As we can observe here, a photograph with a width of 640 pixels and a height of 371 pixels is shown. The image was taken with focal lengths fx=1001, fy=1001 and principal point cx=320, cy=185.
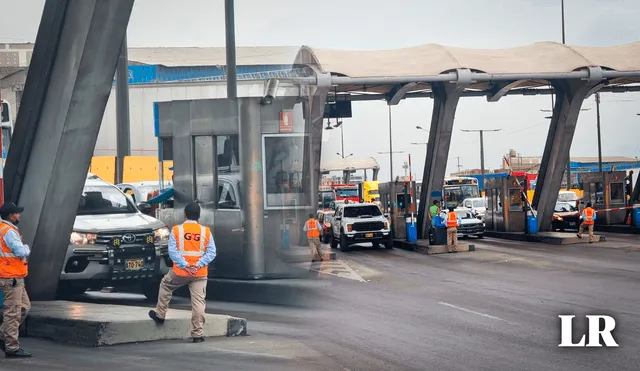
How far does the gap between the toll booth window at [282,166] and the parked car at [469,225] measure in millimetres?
24758

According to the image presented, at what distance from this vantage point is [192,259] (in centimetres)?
1229

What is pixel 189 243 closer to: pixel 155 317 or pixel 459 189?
pixel 155 317

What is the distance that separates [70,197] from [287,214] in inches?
222

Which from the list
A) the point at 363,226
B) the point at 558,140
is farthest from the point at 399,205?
the point at 558,140

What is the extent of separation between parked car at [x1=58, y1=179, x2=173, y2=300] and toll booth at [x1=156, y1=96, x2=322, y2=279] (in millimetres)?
1985

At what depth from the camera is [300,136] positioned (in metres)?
19.3

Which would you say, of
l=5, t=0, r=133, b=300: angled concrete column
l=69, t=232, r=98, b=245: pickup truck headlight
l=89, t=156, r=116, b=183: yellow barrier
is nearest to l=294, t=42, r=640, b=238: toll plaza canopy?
l=89, t=156, r=116, b=183: yellow barrier

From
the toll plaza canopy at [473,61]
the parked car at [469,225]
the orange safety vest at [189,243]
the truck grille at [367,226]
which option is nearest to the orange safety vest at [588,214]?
the toll plaza canopy at [473,61]

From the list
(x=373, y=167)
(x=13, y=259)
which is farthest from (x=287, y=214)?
(x=373, y=167)

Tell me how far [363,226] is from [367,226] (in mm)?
184

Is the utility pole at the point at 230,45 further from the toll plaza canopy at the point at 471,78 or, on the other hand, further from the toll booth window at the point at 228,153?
the toll booth window at the point at 228,153

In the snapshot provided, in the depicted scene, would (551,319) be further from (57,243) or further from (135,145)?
(135,145)

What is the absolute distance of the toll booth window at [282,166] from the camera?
19.2 metres

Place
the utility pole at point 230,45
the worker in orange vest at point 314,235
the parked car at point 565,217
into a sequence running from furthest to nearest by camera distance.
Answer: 1. the parked car at point 565,217
2. the utility pole at point 230,45
3. the worker in orange vest at point 314,235
